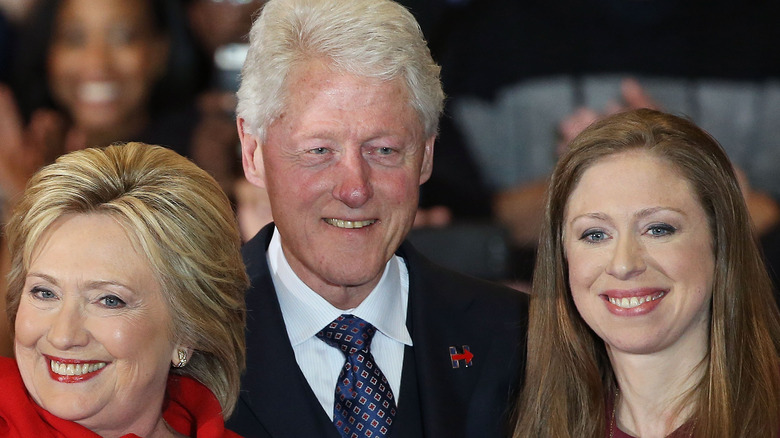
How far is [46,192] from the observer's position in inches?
97.8

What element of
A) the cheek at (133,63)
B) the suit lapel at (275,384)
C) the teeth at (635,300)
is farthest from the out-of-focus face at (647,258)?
the cheek at (133,63)

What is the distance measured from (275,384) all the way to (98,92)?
3335 mm

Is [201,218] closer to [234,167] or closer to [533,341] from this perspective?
[533,341]

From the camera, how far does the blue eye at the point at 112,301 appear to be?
245 centimetres

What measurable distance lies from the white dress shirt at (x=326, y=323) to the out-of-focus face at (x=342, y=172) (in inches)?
2.3

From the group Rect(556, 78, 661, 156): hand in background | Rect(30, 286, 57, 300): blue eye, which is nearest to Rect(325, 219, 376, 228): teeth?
Rect(30, 286, 57, 300): blue eye

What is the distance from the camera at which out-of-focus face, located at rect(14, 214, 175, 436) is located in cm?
240

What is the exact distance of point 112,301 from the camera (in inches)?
96.5

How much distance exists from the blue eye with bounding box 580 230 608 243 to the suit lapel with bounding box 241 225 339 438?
2.58ft

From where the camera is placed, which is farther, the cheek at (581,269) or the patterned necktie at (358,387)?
the patterned necktie at (358,387)

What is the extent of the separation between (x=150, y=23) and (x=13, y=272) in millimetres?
3451

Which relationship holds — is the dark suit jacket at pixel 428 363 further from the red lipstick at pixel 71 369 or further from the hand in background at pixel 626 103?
the hand in background at pixel 626 103

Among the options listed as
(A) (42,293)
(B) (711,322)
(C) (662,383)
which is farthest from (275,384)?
(B) (711,322)

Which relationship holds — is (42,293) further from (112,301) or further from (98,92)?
(98,92)
